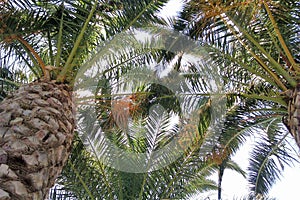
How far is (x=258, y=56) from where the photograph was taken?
5.51 meters

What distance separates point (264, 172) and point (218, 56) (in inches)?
98.5

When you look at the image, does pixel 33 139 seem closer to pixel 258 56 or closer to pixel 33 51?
pixel 33 51

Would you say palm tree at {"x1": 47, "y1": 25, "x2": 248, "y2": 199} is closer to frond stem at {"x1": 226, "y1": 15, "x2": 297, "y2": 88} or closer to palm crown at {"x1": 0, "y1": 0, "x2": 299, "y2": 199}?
palm crown at {"x1": 0, "y1": 0, "x2": 299, "y2": 199}

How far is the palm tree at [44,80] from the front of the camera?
3.04m

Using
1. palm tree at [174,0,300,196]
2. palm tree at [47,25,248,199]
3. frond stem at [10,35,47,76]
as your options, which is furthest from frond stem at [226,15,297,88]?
frond stem at [10,35,47,76]

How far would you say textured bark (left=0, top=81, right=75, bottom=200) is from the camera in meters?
2.89

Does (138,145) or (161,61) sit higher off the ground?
(161,61)

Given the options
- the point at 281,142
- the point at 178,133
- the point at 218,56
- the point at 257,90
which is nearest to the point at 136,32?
the point at 218,56

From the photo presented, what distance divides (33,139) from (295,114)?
289 cm

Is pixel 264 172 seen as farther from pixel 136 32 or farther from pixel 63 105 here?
pixel 63 105

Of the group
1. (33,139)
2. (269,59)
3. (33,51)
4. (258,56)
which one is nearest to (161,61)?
(258,56)

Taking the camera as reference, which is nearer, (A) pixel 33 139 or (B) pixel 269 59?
(A) pixel 33 139

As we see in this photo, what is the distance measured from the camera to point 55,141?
3.51 metres

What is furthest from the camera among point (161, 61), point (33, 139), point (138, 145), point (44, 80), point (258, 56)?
point (161, 61)
